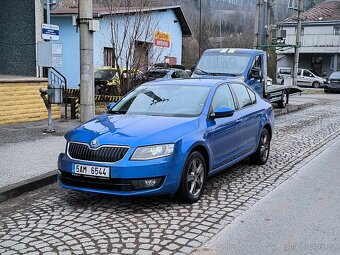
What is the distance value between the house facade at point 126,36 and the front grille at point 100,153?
A: 33.2 feet

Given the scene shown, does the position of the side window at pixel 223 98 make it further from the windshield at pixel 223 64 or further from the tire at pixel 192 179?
the windshield at pixel 223 64

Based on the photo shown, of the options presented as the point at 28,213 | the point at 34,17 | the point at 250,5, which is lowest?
the point at 28,213

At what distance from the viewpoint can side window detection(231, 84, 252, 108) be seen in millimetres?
7554

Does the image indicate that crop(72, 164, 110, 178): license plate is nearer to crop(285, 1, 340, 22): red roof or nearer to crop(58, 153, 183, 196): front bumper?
crop(58, 153, 183, 196): front bumper

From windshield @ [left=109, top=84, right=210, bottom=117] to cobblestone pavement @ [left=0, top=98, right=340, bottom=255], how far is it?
1.20 meters

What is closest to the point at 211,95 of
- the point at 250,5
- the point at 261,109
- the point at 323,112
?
the point at 261,109

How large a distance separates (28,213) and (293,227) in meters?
3.14

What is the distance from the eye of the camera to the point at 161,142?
18.0 feet

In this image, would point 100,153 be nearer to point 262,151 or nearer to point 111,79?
point 262,151

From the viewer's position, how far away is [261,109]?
8.17 meters

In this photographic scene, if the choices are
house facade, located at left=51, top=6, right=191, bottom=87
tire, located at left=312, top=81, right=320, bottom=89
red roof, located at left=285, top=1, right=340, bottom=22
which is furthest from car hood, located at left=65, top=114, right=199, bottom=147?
red roof, located at left=285, top=1, right=340, bottom=22

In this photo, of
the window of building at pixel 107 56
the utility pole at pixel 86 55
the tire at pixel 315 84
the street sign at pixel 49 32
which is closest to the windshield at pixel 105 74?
the window of building at pixel 107 56

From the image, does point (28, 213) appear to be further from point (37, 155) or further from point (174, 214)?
point (37, 155)

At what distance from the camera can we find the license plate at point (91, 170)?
537 centimetres
